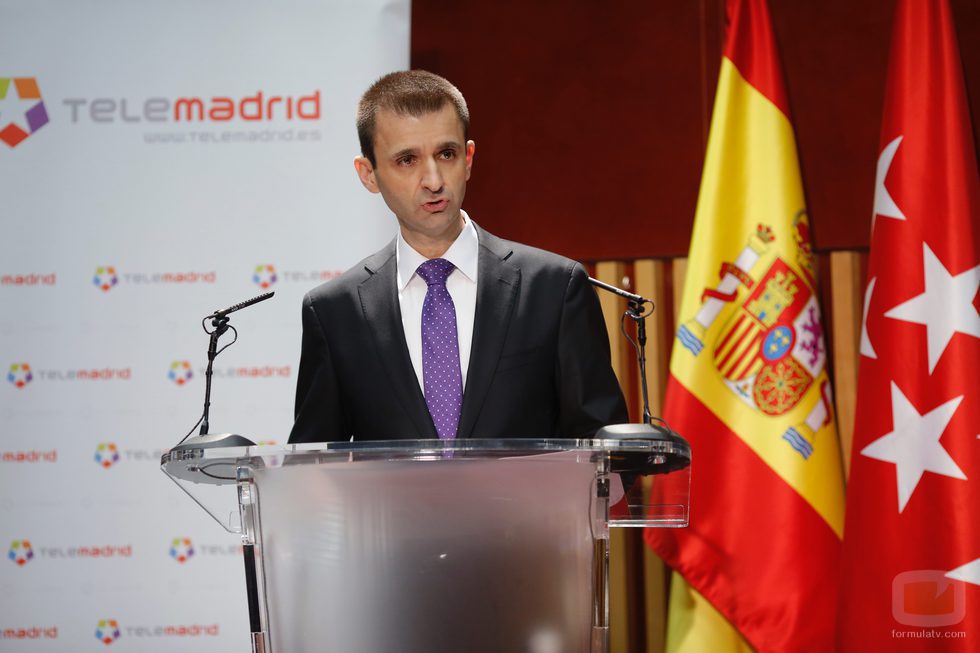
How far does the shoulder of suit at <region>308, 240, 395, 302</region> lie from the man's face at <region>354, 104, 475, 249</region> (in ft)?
0.24

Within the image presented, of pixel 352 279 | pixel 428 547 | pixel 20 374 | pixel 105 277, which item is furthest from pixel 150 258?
pixel 428 547

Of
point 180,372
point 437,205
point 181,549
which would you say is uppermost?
point 437,205

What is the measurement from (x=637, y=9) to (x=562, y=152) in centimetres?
57

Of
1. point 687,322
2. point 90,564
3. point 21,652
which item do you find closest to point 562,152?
point 687,322

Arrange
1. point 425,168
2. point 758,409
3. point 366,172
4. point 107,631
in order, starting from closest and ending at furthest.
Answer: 1. point 425,168
2. point 366,172
3. point 758,409
4. point 107,631

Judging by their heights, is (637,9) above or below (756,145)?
above

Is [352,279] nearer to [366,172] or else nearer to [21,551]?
[366,172]

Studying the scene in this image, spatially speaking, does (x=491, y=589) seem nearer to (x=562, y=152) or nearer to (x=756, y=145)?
(x=756, y=145)

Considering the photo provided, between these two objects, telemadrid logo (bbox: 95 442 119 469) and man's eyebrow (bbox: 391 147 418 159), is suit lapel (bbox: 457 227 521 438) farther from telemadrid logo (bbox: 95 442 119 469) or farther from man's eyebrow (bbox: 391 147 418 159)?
telemadrid logo (bbox: 95 442 119 469)

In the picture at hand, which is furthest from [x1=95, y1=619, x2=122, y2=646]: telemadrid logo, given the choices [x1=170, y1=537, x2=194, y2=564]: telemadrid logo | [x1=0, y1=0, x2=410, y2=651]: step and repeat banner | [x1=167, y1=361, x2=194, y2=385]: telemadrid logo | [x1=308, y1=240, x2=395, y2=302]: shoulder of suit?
[x1=308, y1=240, x2=395, y2=302]: shoulder of suit

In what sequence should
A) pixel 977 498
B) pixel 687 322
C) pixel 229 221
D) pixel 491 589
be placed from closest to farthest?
pixel 491 589, pixel 977 498, pixel 687 322, pixel 229 221

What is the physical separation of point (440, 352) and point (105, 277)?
6.59ft

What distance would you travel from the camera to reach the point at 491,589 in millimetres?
1226

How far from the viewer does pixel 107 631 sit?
325cm
